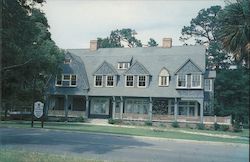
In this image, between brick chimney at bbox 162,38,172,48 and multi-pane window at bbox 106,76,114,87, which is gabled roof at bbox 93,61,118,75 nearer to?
multi-pane window at bbox 106,76,114,87

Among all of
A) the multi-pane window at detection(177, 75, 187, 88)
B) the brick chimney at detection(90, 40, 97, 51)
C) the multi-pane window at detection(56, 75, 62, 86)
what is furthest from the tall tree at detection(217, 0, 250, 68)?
the brick chimney at detection(90, 40, 97, 51)

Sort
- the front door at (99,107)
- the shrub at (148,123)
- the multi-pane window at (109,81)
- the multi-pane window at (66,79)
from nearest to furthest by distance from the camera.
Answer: the shrub at (148,123)
the multi-pane window at (109,81)
the front door at (99,107)
the multi-pane window at (66,79)

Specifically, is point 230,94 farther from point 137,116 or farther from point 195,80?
point 137,116

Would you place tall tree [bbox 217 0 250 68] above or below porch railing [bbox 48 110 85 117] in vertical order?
above

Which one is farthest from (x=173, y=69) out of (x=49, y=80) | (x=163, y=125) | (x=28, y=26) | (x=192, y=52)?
(x=28, y=26)

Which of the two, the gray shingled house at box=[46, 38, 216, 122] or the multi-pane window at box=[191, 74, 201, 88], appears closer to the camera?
the multi-pane window at box=[191, 74, 201, 88]

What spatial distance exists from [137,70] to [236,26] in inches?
1154

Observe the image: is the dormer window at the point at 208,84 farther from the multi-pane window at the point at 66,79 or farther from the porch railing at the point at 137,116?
the multi-pane window at the point at 66,79

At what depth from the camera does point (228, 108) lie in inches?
1529

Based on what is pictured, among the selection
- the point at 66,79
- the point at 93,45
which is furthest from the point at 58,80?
the point at 93,45

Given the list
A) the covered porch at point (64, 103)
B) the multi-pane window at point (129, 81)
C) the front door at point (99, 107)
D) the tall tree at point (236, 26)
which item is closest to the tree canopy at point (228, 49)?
the tall tree at point (236, 26)

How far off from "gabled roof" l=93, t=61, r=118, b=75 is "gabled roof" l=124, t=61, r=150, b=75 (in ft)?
5.57

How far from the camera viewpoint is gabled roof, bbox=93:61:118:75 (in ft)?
145

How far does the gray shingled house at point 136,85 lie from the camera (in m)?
40.7
